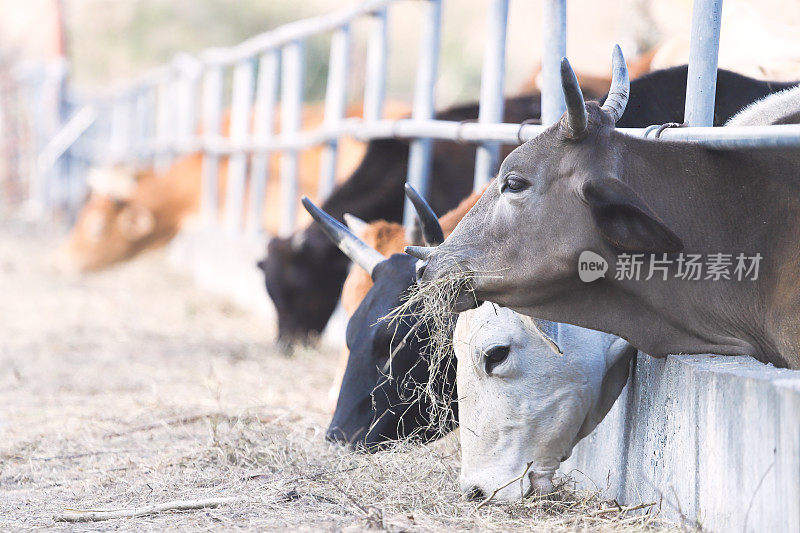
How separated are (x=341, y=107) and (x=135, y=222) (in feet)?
15.7

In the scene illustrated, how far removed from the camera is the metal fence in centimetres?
300

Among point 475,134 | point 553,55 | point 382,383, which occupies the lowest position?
point 382,383

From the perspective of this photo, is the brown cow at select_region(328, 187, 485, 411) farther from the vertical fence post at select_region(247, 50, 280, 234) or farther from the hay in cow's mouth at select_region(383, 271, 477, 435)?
the vertical fence post at select_region(247, 50, 280, 234)

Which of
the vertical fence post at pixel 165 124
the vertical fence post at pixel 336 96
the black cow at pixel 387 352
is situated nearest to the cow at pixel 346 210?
the vertical fence post at pixel 336 96

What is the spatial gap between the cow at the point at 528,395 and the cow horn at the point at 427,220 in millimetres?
464

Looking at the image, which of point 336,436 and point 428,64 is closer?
point 336,436

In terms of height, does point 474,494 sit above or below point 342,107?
below

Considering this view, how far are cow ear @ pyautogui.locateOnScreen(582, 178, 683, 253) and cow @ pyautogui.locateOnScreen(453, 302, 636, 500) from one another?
420 mm

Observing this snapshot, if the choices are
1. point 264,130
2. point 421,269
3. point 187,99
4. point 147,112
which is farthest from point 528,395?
point 147,112

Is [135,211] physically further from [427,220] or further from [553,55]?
[427,220]

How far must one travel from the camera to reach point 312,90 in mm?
20109

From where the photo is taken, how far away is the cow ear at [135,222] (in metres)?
11.0

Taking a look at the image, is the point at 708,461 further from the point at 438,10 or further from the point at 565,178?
the point at 438,10

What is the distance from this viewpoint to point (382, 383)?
3332 mm
